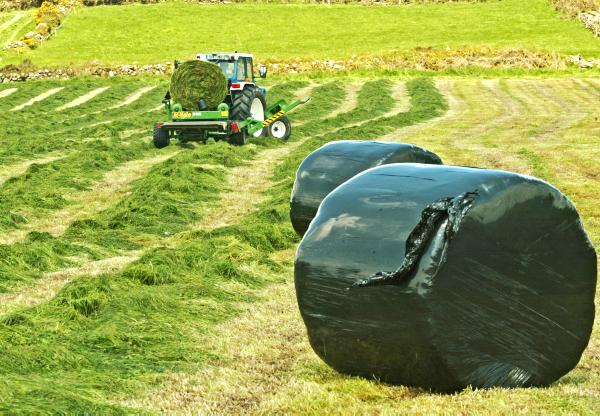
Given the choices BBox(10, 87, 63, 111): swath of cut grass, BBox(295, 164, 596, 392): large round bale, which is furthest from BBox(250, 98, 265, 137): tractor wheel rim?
BBox(295, 164, 596, 392): large round bale

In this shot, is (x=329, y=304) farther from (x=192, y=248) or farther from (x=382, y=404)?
(x=192, y=248)

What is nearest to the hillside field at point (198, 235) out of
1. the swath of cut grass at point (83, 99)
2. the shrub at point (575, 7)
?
the swath of cut grass at point (83, 99)

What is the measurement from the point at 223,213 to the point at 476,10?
56.6 m

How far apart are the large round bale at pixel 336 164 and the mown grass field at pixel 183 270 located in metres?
0.73

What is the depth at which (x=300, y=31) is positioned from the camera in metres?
63.0

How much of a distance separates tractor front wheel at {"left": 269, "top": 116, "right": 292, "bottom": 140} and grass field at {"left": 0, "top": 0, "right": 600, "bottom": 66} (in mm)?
29674

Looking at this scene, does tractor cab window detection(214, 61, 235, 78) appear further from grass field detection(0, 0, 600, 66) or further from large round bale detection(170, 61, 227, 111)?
grass field detection(0, 0, 600, 66)

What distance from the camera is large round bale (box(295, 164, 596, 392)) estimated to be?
557cm

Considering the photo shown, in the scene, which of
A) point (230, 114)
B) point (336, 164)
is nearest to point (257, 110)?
point (230, 114)

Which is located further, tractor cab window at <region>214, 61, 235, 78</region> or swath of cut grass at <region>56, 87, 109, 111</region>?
swath of cut grass at <region>56, 87, 109, 111</region>

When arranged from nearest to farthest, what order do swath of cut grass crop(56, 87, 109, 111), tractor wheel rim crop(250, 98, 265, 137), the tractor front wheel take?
1. tractor wheel rim crop(250, 98, 265, 137)
2. the tractor front wheel
3. swath of cut grass crop(56, 87, 109, 111)

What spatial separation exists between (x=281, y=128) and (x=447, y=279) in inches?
764

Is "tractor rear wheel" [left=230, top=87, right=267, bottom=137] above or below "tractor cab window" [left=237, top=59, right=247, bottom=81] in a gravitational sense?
below

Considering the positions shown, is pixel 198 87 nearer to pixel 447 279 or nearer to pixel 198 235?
pixel 198 235
